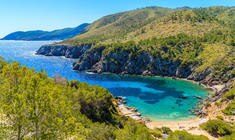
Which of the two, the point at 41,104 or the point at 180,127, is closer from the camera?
the point at 41,104

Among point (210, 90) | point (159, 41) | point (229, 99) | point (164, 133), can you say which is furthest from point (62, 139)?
point (159, 41)

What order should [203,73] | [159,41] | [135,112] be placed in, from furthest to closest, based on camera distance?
[159,41] → [203,73] → [135,112]

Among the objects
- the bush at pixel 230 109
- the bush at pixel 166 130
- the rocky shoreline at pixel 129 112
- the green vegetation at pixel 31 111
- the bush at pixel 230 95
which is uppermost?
the green vegetation at pixel 31 111

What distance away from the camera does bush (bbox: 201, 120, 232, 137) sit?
222 feet

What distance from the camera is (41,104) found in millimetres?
20000

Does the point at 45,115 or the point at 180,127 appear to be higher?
the point at 45,115

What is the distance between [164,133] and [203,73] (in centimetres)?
8037

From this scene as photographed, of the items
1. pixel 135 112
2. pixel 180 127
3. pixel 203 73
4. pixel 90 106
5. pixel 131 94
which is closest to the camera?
pixel 90 106

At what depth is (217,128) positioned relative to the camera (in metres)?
69.5

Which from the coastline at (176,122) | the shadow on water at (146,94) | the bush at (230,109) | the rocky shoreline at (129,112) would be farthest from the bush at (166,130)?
the shadow on water at (146,94)

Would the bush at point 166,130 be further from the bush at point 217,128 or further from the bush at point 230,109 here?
the bush at point 230,109

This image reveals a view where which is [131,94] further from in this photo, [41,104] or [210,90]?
[41,104]

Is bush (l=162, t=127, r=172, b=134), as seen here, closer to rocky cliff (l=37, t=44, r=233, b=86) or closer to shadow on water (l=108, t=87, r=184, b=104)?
shadow on water (l=108, t=87, r=184, b=104)

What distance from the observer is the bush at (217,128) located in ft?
222
